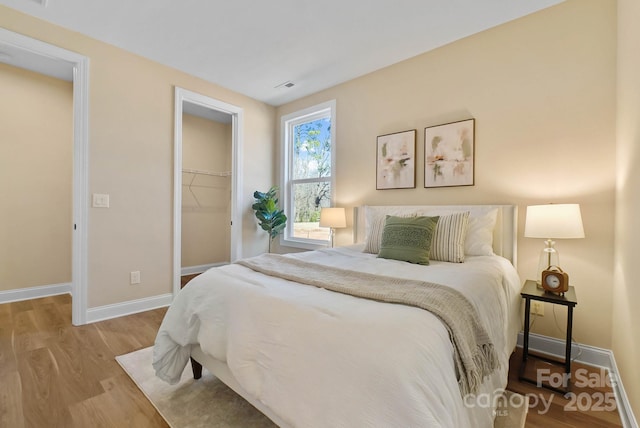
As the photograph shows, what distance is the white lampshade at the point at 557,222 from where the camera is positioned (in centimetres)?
179

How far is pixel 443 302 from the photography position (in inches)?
45.3

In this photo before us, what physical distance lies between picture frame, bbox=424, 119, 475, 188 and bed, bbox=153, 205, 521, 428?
94 centimetres

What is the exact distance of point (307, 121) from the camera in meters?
4.11

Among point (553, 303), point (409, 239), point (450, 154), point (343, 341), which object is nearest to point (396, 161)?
point (450, 154)

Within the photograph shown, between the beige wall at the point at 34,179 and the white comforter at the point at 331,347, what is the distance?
3.03m

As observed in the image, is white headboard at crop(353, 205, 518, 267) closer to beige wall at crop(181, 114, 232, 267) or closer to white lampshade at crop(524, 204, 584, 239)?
white lampshade at crop(524, 204, 584, 239)

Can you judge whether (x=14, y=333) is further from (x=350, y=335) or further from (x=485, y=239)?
(x=485, y=239)

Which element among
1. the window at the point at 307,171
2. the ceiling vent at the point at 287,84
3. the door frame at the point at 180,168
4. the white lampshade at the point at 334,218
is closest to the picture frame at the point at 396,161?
the white lampshade at the point at 334,218

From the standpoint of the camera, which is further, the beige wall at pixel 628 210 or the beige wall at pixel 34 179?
the beige wall at pixel 34 179

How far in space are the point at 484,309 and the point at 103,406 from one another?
2097 millimetres

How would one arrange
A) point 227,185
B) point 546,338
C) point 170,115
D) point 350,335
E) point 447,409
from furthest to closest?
1. point 227,185
2. point 170,115
3. point 546,338
4. point 350,335
5. point 447,409

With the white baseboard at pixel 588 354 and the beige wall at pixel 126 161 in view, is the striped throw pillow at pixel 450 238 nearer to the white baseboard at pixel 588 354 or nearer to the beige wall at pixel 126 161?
the white baseboard at pixel 588 354

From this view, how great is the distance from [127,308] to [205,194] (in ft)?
7.78

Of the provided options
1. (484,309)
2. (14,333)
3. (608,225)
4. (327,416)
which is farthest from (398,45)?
(14,333)
